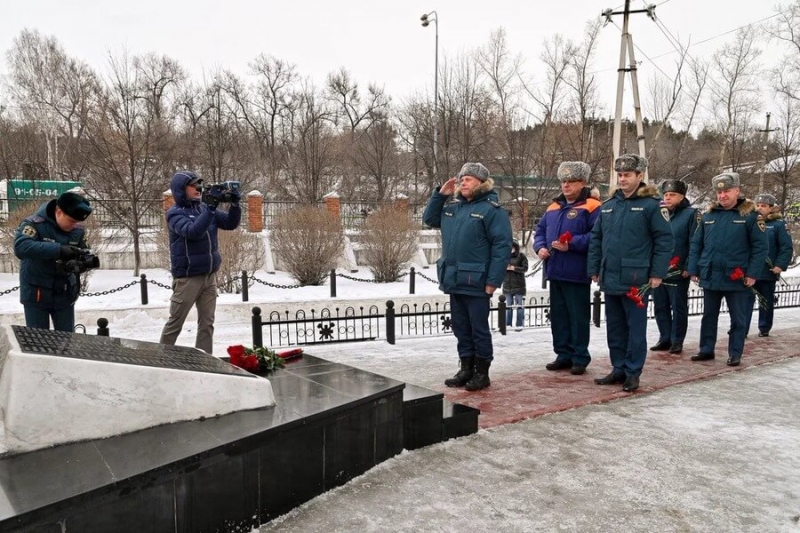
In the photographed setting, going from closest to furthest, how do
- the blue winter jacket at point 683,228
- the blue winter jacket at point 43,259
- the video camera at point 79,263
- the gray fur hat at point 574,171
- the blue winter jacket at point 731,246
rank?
the blue winter jacket at point 43,259 < the video camera at point 79,263 < the gray fur hat at point 574,171 < the blue winter jacket at point 731,246 < the blue winter jacket at point 683,228

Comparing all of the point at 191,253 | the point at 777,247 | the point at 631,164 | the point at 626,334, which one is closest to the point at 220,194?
the point at 191,253

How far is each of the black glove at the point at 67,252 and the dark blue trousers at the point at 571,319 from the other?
4097 mm

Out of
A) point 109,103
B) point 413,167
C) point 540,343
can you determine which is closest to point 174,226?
point 540,343

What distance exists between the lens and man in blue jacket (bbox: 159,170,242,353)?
480 cm

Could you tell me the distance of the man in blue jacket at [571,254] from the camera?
521cm

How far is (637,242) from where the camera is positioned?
477 cm

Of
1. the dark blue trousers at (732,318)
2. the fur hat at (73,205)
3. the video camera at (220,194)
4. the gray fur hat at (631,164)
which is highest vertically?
the gray fur hat at (631,164)

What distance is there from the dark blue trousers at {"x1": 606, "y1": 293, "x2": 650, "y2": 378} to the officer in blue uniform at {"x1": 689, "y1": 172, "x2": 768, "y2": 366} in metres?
1.39

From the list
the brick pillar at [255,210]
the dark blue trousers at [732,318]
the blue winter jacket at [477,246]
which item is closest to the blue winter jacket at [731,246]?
the dark blue trousers at [732,318]

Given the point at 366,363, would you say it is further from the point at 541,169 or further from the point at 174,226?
the point at 541,169

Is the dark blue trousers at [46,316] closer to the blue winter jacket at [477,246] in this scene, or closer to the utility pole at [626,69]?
the blue winter jacket at [477,246]

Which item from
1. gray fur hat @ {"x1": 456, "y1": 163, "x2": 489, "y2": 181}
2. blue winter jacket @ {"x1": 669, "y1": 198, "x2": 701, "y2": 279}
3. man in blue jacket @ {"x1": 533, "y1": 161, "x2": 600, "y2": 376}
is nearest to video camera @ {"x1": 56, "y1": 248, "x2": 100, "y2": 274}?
gray fur hat @ {"x1": 456, "y1": 163, "x2": 489, "y2": 181}

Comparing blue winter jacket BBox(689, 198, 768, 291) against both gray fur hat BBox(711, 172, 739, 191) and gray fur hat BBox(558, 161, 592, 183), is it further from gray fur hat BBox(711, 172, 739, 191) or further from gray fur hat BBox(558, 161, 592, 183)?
gray fur hat BBox(558, 161, 592, 183)

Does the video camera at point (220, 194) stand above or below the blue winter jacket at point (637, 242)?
above
